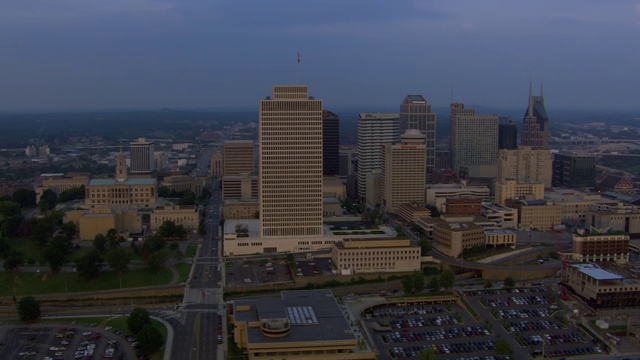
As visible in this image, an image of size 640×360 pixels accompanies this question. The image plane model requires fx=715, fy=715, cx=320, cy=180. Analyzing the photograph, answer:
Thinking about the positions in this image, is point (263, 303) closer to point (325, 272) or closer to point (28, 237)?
point (325, 272)

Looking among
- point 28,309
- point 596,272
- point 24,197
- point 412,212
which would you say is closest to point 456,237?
point 596,272

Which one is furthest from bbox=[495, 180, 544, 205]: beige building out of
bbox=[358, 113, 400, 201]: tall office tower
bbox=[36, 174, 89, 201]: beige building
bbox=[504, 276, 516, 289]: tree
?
bbox=[36, 174, 89, 201]: beige building

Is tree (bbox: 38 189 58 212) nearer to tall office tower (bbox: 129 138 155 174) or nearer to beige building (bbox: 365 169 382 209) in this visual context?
tall office tower (bbox: 129 138 155 174)

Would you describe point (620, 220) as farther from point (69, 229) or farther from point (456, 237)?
point (69, 229)

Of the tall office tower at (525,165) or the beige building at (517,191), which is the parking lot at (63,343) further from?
the tall office tower at (525,165)

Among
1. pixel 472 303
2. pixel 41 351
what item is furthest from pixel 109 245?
pixel 472 303
